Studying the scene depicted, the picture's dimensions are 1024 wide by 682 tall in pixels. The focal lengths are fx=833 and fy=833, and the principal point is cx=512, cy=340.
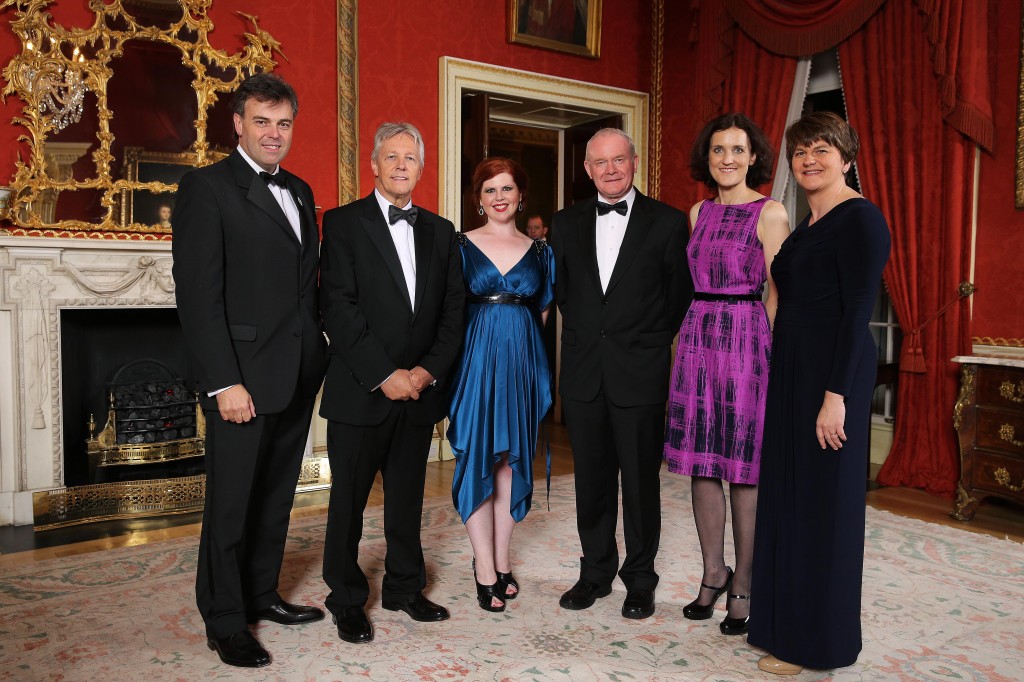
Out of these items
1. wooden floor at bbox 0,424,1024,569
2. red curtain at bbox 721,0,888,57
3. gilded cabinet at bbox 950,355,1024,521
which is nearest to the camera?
wooden floor at bbox 0,424,1024,569

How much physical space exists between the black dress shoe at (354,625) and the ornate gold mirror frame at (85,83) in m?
2.85

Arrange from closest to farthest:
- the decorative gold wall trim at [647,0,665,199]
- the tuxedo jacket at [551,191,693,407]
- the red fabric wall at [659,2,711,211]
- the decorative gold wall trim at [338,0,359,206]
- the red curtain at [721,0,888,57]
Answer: the tuxedo jacket at [551,191,693,407]
the red curtain at [721,0,888,57]
the decorative gold wall trim at [338,0,359,206]
the red fabric wall at [659,2,711,211]
the decorative gold wall trim at [647,0,665,199]

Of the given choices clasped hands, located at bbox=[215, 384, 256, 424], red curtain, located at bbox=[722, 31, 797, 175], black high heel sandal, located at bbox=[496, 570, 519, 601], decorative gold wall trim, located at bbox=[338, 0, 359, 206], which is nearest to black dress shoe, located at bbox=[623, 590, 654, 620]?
black high heel sandal, located at bbox=[496, 570, 519, 601]

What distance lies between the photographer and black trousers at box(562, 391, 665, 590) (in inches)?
115

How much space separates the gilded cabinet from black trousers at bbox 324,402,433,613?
3.01 meters

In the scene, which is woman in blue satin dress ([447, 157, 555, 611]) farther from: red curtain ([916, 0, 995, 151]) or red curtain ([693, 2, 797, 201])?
red curtain ([693, 2, 797, 201])

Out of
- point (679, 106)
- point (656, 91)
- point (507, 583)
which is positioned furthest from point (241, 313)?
point (656, 91)

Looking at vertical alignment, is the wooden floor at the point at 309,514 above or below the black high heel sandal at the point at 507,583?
below

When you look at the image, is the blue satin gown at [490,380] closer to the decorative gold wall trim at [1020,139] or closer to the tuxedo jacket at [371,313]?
the tuxedo jacket at [371,313]

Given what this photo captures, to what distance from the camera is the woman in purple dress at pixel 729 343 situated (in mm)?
2707

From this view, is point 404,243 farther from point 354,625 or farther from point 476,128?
point 476,128

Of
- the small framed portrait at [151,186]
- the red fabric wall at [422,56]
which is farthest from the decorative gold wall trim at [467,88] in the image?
the small framed portrait at [151,186]

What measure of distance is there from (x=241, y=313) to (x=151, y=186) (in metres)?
2.62

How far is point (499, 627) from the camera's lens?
285 centimetres
